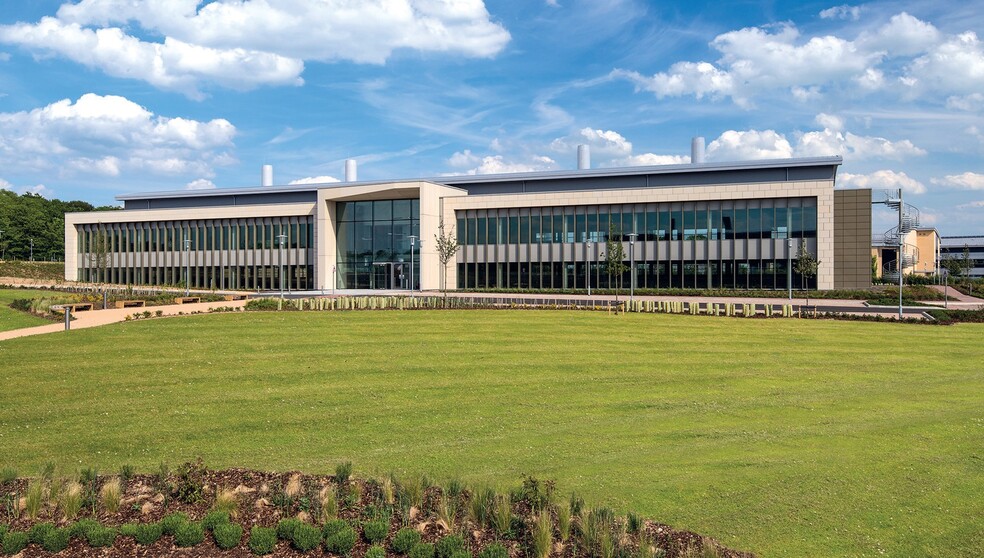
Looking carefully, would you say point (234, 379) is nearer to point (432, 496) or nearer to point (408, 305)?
point (432, 496)

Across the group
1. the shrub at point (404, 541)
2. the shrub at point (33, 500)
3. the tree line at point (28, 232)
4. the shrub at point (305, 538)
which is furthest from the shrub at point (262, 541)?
the tree line at point (28, 232)

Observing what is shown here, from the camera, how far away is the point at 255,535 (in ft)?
25.9

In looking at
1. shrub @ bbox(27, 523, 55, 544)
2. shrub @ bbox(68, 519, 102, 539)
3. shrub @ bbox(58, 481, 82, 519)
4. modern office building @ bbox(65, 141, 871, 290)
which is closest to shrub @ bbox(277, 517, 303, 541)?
shrub @ bbox(68, 519, 102, 539)

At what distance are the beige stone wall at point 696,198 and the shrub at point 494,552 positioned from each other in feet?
174

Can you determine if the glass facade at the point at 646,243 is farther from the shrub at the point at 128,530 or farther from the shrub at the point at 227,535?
the shrub at the point at 128,530

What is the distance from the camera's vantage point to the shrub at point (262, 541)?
779 centimetres

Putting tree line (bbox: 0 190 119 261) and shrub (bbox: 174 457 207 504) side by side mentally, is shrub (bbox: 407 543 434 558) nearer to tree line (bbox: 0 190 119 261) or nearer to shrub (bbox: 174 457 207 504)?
shrub (bbox: 174 457 207 504)

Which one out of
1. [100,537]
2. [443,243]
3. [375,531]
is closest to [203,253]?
[443,243]

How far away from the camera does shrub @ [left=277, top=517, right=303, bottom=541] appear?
8000 mm

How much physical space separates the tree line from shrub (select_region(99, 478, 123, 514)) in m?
115

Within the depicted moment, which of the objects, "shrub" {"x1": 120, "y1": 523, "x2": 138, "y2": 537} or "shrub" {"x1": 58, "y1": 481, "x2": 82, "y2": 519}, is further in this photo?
"shrub" {"x1": 58, "y1": 481, "x2": 82, "y2": 519}

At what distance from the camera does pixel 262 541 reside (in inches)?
308

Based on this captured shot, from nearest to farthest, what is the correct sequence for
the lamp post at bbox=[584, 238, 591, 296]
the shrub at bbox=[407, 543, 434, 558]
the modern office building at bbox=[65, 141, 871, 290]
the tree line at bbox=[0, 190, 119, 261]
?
the shrub at bbox=[407, 543, 434, 558]
the modern office building at bbox=[65, 141, 871, 290]
the lamp post at bbox=[584, 238, 591, 296]
the tree line at bbox=[0, 190, 119, 261]

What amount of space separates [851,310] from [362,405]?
99.1 feet
